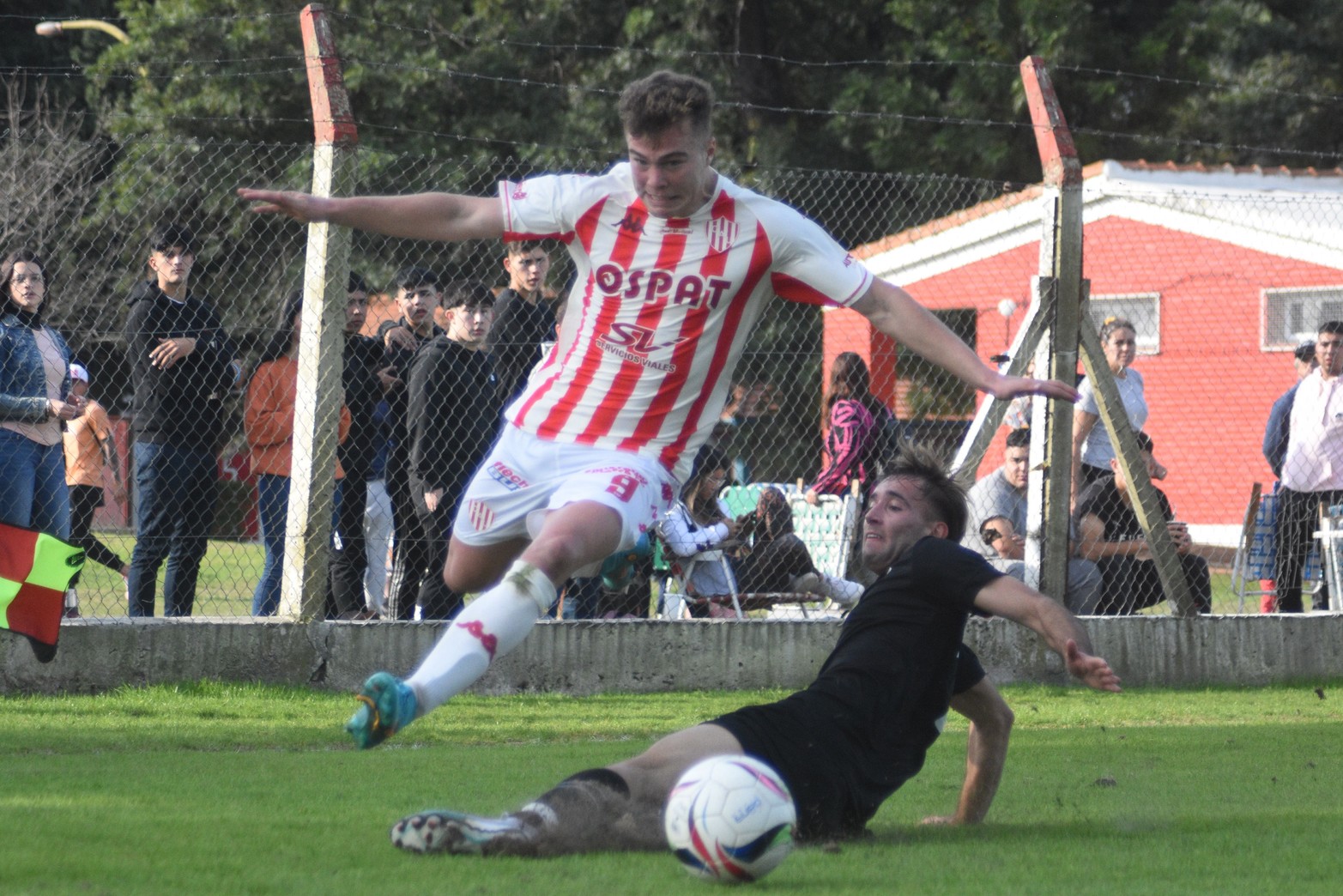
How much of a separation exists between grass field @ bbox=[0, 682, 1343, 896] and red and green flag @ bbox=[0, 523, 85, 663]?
38 centimetres

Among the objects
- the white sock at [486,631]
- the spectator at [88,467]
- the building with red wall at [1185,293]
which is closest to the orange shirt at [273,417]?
the spectator at [88,467]

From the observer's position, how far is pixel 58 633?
823 cm

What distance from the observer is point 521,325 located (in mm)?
9805

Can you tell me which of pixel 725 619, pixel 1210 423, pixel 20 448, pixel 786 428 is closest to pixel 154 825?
pixel 20 448

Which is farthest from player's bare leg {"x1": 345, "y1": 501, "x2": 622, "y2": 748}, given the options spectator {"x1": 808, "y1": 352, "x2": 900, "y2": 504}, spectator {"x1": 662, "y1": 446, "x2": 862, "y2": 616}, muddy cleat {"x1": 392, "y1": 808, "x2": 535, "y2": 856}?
spectator {"x1": 808, "y1": 352, "x2": 900, "y2": 504}

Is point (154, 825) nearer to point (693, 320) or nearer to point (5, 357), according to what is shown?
point (693, 320)

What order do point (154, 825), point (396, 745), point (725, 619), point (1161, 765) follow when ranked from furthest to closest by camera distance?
point (725, 619) < point (396, 745) < point (1161, 765) < point (154, 825)

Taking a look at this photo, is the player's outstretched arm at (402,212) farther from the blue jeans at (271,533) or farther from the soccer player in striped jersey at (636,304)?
the blue jeans at (271,533)

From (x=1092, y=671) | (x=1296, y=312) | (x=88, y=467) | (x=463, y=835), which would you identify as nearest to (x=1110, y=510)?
(x=1092, y=671)

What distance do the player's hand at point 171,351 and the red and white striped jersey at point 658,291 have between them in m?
4.05

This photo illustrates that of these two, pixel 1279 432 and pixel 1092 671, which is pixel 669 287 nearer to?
pixel 1092 671

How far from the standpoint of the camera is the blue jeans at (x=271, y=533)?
9352mm

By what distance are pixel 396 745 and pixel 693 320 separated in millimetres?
2785

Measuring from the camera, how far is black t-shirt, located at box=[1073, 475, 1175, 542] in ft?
34.9
